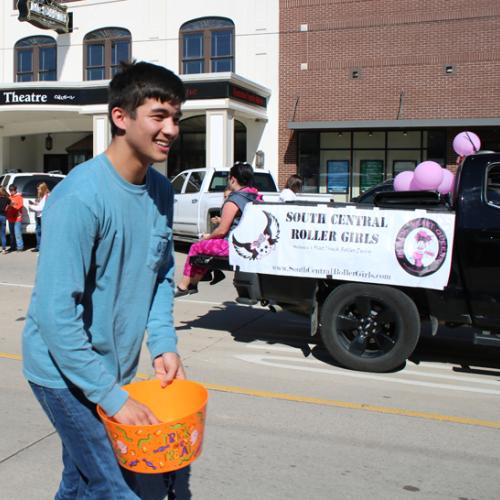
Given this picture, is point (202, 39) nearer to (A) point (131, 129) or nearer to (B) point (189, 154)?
(B) point (189, 154)

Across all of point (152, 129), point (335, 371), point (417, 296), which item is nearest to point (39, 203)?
point (335, 371)

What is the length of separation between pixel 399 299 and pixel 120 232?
4051mm

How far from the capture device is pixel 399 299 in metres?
5.73

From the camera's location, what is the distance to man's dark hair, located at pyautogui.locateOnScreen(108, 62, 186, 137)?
81.2 inches

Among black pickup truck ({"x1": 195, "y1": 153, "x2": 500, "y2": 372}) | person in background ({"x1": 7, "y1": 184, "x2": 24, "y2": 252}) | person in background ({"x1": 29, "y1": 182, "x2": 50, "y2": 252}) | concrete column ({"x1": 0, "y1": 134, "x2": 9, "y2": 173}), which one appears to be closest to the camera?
black pickup truck ({"x1": 195, "y1": 153, "x2": 500, "y2": 372})

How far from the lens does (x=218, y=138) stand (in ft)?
63.1

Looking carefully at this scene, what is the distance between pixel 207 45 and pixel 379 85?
6.14m

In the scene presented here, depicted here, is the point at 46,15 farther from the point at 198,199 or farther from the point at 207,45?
the point at 198,199

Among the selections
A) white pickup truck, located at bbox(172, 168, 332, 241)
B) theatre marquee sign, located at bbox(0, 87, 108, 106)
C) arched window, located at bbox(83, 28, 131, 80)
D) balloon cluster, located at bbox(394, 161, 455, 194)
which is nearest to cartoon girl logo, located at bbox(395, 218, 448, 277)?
balloon cluster, located at bbox(394, 161, 455, 194)

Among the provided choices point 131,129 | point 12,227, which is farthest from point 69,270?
point 12,227

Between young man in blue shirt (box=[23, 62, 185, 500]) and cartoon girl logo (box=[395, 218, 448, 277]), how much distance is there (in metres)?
3.68

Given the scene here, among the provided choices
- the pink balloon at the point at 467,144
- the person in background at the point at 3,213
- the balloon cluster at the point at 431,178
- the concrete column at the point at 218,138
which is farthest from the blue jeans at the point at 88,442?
the concrete column at the point at 218,138

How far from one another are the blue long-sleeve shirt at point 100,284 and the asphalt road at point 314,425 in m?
1.67

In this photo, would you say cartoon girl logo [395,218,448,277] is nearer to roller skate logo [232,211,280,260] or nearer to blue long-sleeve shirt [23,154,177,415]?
roller skate logo [232,211,280,260]
